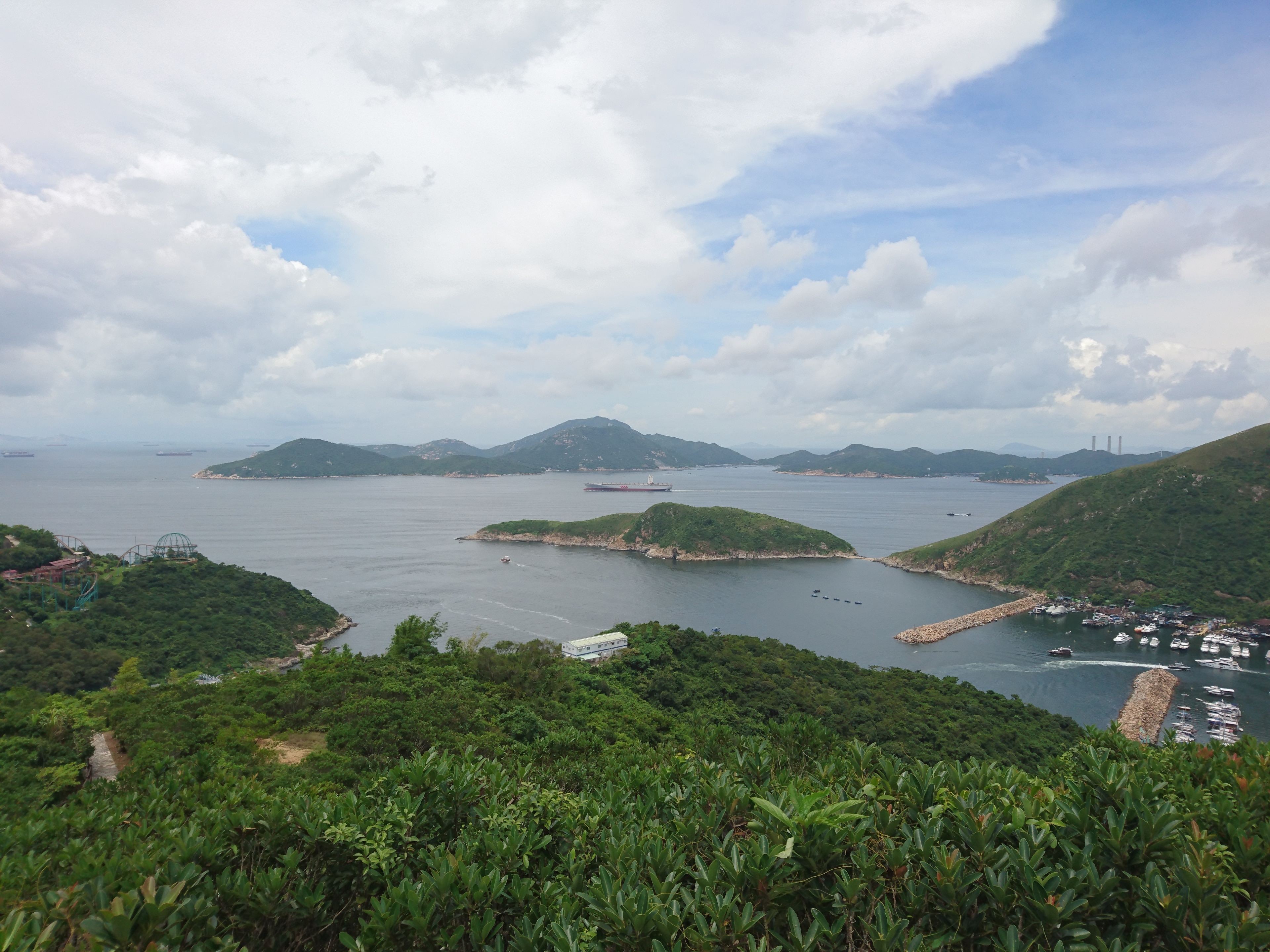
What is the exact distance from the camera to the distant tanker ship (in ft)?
443

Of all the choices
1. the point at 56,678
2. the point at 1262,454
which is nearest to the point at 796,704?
the point at 56,678

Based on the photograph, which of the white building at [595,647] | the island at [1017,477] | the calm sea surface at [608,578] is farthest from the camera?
the island at [1017,477]

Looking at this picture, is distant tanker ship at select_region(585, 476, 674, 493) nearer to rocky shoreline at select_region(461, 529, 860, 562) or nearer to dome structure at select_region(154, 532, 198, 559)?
rocky shoreline at select_region(461, 529, 860, 562)

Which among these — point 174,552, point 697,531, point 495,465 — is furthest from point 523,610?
point 495,465

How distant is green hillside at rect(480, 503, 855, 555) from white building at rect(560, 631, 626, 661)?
40.4 m

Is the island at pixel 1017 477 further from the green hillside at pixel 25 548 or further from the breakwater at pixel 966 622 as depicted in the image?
the green hillside at pixel 25 548

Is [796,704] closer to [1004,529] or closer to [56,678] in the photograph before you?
[56,678]

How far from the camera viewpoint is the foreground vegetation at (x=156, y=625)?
22234mm

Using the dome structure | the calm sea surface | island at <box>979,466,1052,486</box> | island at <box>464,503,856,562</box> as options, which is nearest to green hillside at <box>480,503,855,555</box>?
island at <box>464,503,856,562</box>

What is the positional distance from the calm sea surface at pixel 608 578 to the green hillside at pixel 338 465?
28.5m

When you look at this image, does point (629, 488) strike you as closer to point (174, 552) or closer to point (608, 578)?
point (608, 578)

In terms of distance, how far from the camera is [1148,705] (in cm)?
2767

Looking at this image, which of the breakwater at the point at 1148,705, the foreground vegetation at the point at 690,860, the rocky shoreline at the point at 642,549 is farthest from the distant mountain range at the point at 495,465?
the foreground vegetation at the point at 690,860

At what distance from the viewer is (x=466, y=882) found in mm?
2826
